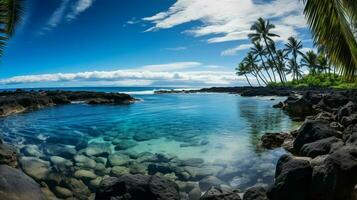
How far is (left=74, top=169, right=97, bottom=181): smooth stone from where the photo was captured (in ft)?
29.9

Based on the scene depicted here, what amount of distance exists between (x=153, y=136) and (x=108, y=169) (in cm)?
658

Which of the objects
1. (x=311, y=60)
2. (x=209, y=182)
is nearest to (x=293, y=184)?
(x=209, y=182)

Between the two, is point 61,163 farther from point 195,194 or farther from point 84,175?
point 195,194

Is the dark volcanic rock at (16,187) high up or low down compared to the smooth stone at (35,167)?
up

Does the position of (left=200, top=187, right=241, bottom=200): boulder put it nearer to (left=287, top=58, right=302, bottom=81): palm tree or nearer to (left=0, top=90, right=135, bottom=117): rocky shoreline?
(left=0, top=90, right=135, bottom=117): rocky shoreline

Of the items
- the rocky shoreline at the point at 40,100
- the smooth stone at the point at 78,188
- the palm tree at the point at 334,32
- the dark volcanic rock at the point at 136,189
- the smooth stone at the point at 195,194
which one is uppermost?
the palm tree at the point at 334,32

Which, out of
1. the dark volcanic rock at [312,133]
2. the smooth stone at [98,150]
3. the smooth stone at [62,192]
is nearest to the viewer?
the smooth stone at [62,192]

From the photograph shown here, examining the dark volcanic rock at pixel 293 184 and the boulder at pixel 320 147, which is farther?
the boulder at pixel 320 147

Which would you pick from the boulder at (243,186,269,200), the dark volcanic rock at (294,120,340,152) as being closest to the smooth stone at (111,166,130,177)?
the boulder at (243,186,269,200)

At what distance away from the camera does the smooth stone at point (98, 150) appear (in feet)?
40.2

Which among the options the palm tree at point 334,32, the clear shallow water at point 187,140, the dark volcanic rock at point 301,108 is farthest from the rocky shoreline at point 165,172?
the dark volcanic rock at point 301,108

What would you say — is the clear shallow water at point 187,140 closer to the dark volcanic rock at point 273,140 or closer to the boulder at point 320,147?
the dark volcanic rock at point 273,140

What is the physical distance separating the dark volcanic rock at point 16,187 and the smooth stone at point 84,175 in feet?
9.31

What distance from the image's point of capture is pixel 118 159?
1122 cm
